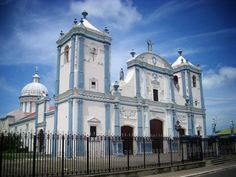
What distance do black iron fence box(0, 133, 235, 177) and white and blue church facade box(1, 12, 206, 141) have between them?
2678 mm

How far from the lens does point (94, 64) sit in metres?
23.8

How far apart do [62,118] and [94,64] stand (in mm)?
6101

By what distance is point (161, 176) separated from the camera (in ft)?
36.4

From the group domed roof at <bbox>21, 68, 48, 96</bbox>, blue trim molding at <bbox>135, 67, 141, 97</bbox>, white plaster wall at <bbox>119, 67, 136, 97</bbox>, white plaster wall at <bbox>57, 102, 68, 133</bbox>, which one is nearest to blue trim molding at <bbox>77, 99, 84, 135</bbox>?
white plaster wall at <bbox>57, 102, 68, 133</bbox>

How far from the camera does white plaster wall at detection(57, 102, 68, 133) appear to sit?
21.9 m

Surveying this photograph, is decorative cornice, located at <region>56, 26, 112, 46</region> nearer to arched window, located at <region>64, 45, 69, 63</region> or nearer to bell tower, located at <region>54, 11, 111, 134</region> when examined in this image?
bell tower, located at <region>54, 11, 111, 134</region>

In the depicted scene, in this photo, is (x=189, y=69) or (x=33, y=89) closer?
(x=189, y=69)

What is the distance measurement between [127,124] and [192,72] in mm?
16033

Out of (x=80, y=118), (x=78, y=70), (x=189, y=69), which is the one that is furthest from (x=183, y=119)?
(x=78, y=70)

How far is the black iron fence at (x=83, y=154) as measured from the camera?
8.90m

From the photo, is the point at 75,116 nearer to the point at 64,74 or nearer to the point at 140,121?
→ the point at 64,74

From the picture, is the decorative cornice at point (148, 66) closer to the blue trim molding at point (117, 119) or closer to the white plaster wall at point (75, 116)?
the blue trim molding at point (117, 119)

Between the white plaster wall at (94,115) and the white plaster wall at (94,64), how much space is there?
1.52m

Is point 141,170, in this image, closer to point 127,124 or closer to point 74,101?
point 74,101
